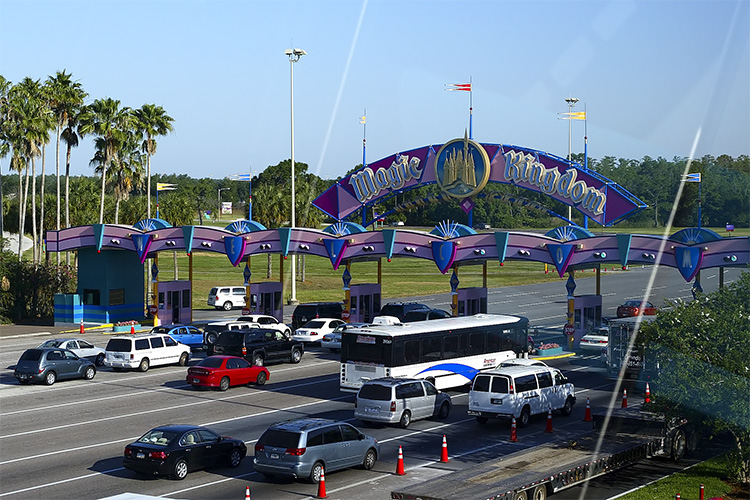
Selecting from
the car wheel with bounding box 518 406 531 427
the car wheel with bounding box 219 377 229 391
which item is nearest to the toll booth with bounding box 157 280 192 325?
the car wheel with bounding box 219 377 229 391

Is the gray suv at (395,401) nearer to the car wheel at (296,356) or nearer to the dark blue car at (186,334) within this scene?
the car wheel at (296,356)

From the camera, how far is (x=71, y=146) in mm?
71812

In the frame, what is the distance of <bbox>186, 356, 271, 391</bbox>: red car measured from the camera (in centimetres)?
3647

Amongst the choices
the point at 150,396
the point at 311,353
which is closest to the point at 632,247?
the point at 311,353

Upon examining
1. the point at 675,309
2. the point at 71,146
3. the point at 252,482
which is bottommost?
the point at 252,482

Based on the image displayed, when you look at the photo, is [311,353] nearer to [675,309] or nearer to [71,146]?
[675,309]

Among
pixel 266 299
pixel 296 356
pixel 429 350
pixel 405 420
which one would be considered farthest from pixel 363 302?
pixel 405 420

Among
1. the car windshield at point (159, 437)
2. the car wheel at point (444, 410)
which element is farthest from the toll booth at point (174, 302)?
the car windshield at point (159, 437)

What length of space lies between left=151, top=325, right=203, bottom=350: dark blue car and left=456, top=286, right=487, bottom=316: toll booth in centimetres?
1456

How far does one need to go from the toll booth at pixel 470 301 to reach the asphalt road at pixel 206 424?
751cm

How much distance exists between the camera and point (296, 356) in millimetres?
45031

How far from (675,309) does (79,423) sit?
1954cm

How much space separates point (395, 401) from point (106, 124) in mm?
48299

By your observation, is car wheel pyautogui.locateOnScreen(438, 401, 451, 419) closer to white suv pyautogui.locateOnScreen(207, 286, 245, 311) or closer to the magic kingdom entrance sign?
the magic kingdom entrance sign
